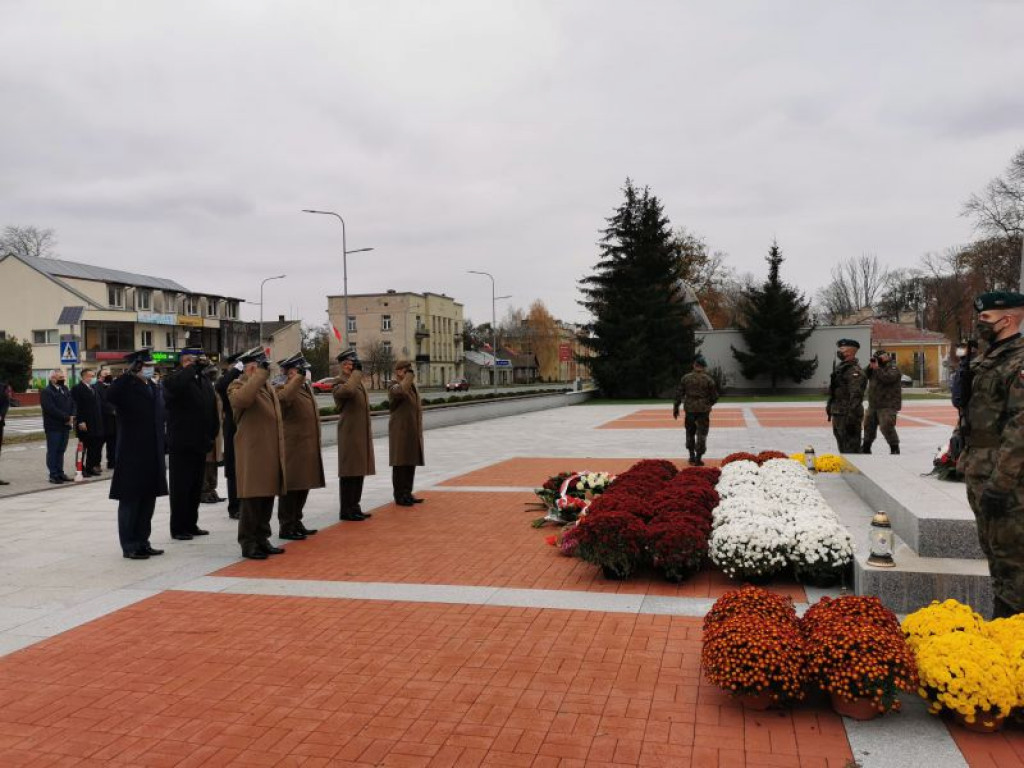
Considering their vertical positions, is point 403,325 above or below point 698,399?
above

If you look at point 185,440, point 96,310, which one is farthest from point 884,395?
point 96,310

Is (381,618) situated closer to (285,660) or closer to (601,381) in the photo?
(285,660)

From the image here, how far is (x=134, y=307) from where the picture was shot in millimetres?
65250

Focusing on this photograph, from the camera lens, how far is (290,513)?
8477mm

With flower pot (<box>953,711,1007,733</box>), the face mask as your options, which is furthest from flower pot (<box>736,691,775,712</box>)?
the face mask

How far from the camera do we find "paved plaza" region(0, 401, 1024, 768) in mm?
3621

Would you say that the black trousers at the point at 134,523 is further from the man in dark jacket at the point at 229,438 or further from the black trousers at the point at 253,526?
the man in dark jacket at the point at 229,438

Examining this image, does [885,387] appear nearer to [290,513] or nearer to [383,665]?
[290,513]

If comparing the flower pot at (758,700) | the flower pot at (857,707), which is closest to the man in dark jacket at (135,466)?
the flower pot at (758,700)

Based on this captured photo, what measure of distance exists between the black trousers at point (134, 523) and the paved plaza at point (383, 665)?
0.18 metres

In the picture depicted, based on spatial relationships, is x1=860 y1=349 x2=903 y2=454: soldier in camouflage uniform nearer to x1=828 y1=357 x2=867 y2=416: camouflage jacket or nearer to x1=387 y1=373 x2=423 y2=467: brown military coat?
x1=828 y1=357 x2=867 y2=416: camouflage jacket

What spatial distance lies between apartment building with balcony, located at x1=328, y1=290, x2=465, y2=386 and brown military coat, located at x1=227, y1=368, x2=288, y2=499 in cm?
7738

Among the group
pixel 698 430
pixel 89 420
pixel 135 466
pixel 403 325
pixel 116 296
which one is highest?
pixel 116 296

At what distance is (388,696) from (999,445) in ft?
11.7
